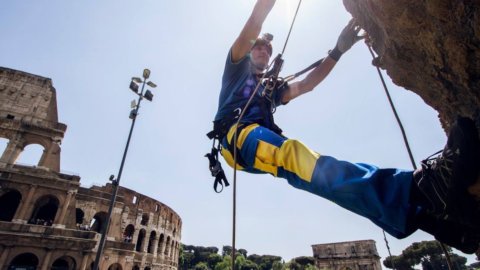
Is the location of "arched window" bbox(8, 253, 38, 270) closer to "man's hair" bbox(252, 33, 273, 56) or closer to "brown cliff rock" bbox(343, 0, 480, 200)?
"man's hair" bbox(252, 33, 273, 56)

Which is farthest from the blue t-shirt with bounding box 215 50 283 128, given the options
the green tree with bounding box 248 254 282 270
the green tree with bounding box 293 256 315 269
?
the green tree with bounding box 248 254 282 270

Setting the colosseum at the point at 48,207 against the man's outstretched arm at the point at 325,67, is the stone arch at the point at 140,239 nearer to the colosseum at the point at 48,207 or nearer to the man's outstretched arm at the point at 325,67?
the colosseum at the point at 48,207

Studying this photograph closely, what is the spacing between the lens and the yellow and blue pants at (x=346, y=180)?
5.09 feet

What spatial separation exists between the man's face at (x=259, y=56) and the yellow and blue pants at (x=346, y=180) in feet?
4.50

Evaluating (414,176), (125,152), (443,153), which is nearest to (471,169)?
(443,153)

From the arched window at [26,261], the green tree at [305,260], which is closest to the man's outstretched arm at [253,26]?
the arched window at [26,261]

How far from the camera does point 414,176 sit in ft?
5.11

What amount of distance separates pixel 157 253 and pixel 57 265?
44.1 feet

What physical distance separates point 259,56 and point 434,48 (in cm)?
197

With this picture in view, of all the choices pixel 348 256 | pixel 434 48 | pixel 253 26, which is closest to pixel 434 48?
pixel 434 48

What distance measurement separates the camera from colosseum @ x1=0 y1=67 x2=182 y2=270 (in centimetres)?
1903

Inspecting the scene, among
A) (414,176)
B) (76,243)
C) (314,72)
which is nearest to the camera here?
(414,176)

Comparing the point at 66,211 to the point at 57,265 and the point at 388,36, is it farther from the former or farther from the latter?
the point at 388,36

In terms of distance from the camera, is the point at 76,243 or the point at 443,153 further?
the point at 76,243
